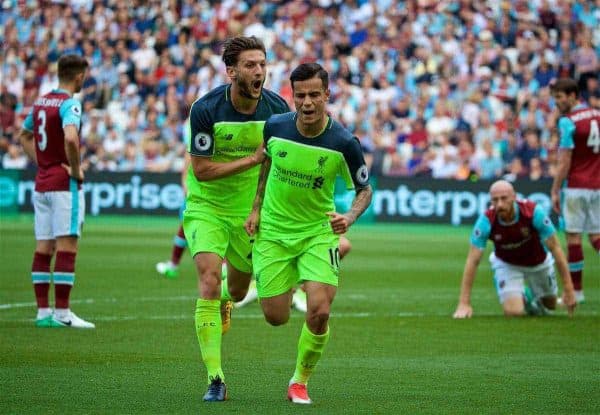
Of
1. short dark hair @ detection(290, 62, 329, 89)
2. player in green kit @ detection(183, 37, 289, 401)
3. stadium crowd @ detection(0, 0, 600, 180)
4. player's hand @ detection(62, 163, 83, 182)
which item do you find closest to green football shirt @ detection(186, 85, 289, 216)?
player in green kit @ detection(183, 37, 289, 401)

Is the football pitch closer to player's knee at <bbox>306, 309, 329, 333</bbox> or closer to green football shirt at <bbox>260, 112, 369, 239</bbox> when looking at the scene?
player's knee at <bbox>306, 309, 329, 333</bbox>

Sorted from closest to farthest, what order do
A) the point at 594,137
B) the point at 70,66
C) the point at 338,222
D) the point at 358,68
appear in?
the point at 338,222
the point at 70,66
the point at 594,137
the point at 358,68

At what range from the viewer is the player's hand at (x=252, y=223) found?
7.88 m

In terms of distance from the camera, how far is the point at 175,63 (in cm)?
3259

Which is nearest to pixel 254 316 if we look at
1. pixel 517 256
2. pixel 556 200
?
pixel 517 256

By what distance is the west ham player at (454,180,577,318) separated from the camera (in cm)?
1205

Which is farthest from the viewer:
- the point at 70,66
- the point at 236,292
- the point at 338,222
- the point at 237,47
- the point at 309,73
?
the point at 70,66

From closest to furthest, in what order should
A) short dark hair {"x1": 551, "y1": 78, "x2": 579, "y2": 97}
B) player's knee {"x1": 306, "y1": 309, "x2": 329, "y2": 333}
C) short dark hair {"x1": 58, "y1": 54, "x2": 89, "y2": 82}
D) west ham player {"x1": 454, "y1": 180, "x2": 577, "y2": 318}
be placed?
player's knee {"x1": 306, "y1": 309, "x2": 329, "y2": 333}
short dark hair {"x1": 58, "y1": 54, "x2": 89, "y2": 82}
west ham player {"x1": 454, "y1": 180, "x2": 577, "y2": 318}
short dark hair {"x1": 551, "y1": 78, "x2": 579, "y2": 97}

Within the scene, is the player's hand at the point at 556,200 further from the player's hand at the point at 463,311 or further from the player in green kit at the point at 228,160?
the player in green kit at the point at 228,160

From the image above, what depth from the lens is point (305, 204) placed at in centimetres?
782

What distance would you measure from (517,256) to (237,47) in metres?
5.56

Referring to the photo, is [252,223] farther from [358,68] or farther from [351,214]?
[358,68]

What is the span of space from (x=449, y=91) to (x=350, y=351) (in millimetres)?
20285

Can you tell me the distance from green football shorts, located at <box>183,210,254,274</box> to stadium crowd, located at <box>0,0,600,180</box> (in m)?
18.4
